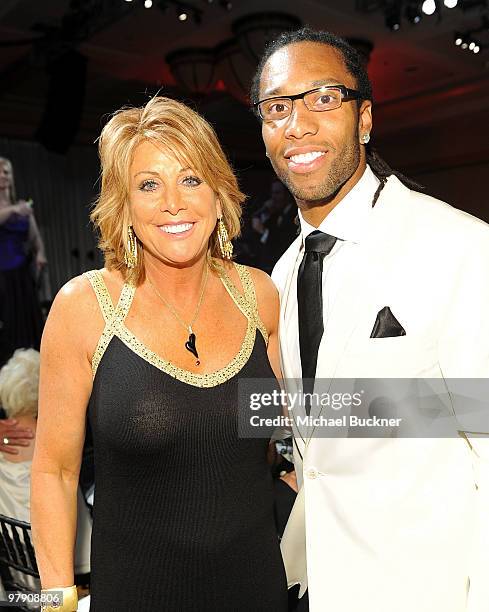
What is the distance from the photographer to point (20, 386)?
7.70ft

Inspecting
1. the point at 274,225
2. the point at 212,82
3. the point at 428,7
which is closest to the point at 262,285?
the point at 274,225

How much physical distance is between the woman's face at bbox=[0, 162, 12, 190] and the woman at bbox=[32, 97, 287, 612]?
6.84 ft

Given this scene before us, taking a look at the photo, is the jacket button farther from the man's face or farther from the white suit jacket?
the man's face

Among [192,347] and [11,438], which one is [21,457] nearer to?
[11,438]

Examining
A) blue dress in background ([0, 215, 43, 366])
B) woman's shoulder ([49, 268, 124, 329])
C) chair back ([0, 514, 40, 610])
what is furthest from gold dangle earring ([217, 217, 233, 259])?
blue dress in background ([0, 215, 43, 366])

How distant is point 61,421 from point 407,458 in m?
0.73

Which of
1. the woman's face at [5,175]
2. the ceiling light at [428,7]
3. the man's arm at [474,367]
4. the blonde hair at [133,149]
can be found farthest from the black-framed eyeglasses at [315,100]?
the woman's face at [5,175]

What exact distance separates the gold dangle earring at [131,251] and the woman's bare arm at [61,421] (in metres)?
0.11

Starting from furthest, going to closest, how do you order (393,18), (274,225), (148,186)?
(274,225)
(393,18)
(148,186)

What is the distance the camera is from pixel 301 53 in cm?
154

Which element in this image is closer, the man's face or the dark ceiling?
the man's face

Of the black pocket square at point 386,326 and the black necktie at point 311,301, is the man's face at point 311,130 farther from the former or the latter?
the black pocket square at point 386,326

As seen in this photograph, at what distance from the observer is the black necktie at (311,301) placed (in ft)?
5.01

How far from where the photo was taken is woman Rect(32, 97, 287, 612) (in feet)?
4.40
